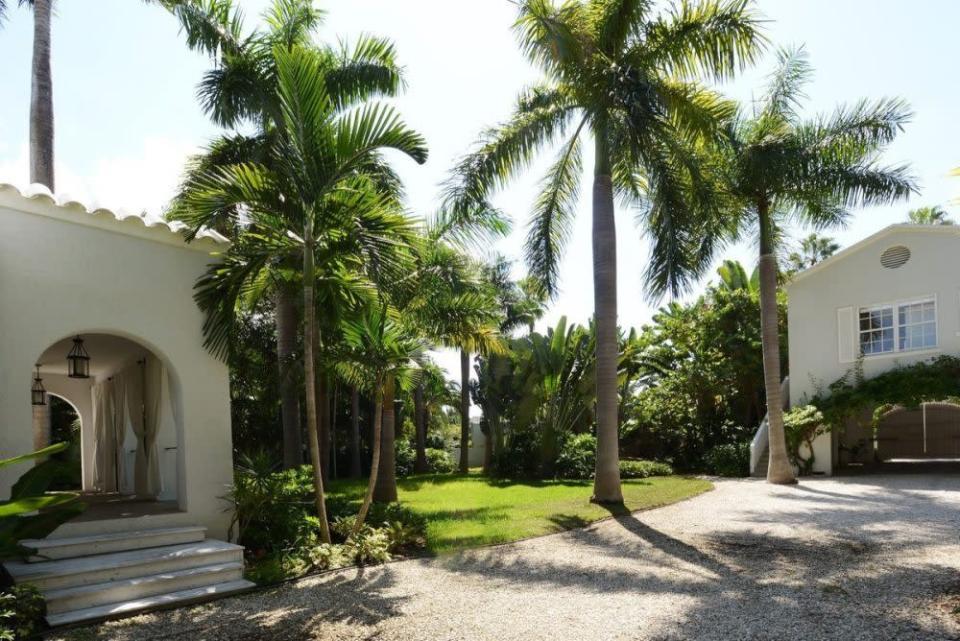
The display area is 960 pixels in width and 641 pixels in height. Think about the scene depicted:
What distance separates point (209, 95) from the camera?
1354 centimetres

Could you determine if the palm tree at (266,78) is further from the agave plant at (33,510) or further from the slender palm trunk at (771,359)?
the slender palm trunk at (771,359)

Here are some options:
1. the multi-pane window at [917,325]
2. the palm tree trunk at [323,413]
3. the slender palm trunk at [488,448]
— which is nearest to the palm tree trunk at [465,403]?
the slender palm trunk at [488,448]

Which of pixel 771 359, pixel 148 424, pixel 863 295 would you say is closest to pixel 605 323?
pixel 771 359

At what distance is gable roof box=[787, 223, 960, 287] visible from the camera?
1723cm

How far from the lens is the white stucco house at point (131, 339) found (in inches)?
289

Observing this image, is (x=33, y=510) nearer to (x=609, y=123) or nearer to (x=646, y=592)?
(x=646, y=592)

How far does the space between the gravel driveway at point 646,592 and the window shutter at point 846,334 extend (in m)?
8.56

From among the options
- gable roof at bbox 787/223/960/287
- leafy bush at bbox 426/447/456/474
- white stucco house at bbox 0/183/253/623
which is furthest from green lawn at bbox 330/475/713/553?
leafy bush at bbox 426/447/456/474

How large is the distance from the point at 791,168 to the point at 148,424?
14176 mm

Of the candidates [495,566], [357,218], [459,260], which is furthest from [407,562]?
[459,260]

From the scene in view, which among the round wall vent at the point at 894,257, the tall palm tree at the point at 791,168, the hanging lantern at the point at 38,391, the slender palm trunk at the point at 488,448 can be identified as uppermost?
the tall palm tree at the point at 791,168

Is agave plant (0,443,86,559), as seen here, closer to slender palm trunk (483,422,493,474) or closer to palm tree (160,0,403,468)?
palm tree (160,0,403,468)

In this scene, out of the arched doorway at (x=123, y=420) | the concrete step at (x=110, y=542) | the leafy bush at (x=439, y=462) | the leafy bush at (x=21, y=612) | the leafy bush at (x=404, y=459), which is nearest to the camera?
the leafy bush at (x=21, y=612)

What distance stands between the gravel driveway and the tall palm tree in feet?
21.2
